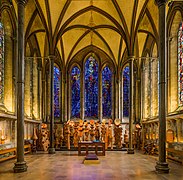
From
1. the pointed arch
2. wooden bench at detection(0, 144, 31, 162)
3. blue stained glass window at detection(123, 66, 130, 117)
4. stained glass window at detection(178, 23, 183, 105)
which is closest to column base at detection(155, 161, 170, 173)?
stained glass window at detection(178, 23, 183, 105)

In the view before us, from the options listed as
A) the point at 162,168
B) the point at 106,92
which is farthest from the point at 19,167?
the point at 106,92

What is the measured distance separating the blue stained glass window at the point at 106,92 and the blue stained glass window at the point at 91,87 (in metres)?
0.65

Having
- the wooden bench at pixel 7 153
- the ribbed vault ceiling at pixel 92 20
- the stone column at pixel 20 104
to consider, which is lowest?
the wooden bench at pixel 7 153

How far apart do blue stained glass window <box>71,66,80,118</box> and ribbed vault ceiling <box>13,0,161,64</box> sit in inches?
151

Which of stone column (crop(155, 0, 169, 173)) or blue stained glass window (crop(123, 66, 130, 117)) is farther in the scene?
blue stained glass window (crop(123, 66, 130, 117))

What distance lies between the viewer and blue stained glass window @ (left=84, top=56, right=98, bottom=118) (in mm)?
A: 25328

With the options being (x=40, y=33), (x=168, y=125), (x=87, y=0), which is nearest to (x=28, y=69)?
(x=40, y=33)

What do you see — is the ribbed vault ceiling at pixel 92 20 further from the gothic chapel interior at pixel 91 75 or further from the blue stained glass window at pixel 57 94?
the blue stained glass window at pixel 57 94

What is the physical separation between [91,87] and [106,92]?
1.46m

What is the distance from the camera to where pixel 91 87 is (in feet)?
83.7

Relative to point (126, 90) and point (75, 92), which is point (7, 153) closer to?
point (75, 92)

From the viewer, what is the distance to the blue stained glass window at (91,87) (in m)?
25.3

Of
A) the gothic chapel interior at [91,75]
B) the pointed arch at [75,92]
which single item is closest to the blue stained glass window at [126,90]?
the gothic chapel interior at [91,75]

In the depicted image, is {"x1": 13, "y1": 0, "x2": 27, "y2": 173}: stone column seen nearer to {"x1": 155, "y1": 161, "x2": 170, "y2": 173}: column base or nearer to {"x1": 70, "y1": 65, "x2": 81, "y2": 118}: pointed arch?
{"x1": 155, "y1": 161, "x2": 170, "y2": 173}: column base
